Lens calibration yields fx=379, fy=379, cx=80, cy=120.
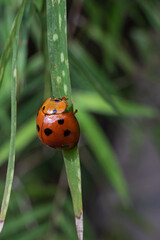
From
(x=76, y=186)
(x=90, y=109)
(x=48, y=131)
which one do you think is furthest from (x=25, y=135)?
(x=76, y=186)

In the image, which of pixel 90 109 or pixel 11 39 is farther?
pixel 90 109

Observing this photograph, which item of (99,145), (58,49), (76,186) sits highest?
(58,49)

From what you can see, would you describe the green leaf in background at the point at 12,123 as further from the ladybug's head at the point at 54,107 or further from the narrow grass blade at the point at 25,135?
the narrow grass blade at the point at 25,135

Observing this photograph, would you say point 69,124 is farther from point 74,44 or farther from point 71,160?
point 74,44

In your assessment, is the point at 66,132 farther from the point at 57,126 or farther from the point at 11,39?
the point at 11,39

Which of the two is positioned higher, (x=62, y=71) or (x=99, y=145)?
(x=62, y=71)

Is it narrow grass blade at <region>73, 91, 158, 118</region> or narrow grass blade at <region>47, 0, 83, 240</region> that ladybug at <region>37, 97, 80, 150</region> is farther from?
narrow grass blade at <region>73, 91, 158, 118</region>
